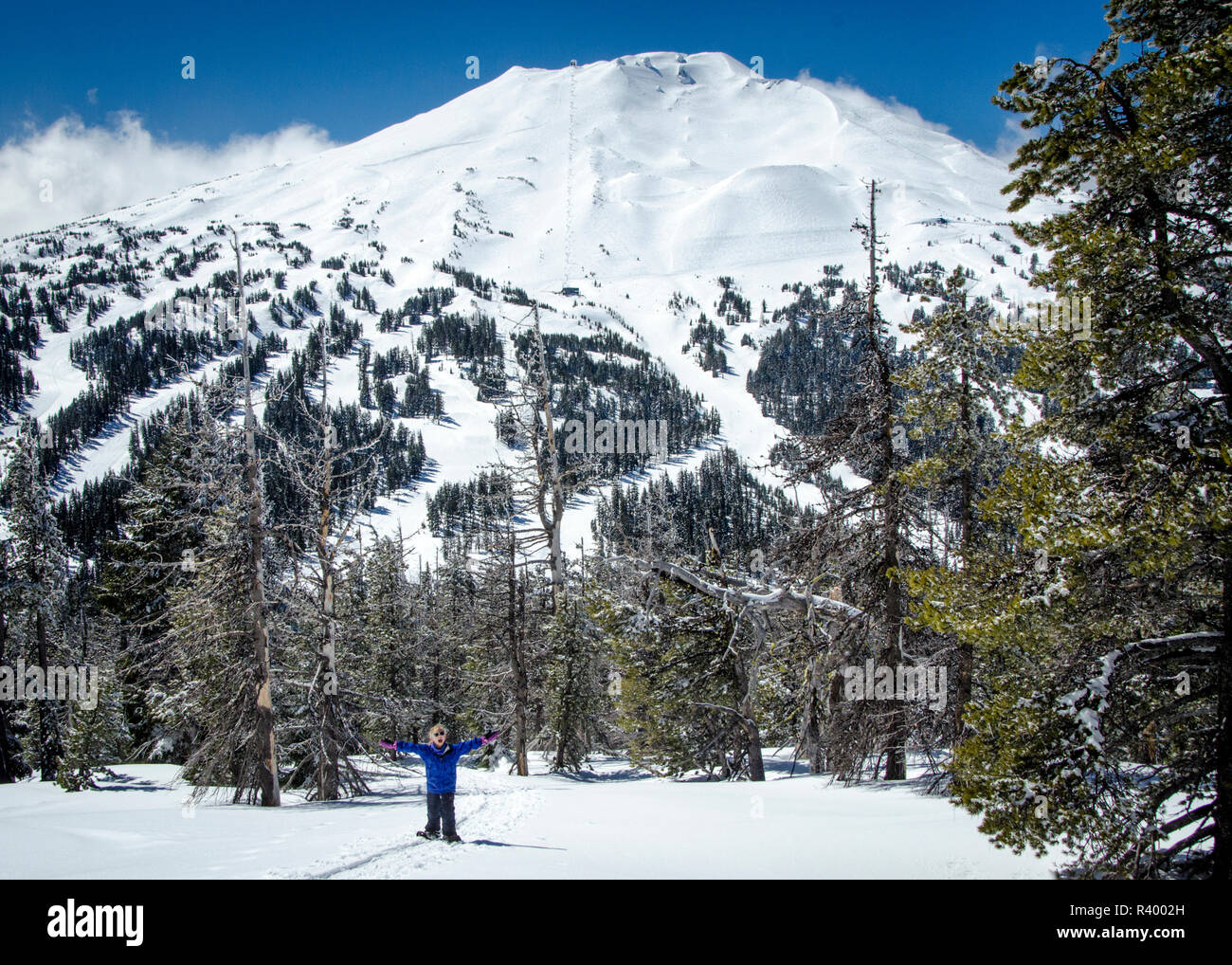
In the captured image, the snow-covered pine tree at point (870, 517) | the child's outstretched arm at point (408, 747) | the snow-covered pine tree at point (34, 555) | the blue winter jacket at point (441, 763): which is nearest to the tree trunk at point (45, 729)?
the snow-covered pine tree at point (34, 555)

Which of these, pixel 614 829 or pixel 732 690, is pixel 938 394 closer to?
pixel 614 829

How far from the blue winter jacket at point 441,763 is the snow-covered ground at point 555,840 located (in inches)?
23.0

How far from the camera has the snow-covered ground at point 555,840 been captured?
6.40 m

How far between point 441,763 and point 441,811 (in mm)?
529

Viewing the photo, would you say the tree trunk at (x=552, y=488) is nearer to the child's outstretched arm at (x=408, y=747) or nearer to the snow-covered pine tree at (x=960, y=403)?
the snow-covered pine tree at (x=960, y=403)

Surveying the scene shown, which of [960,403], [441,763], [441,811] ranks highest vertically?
[960,403]

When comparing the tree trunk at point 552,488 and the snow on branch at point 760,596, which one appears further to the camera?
the tree trunk at point 552,488

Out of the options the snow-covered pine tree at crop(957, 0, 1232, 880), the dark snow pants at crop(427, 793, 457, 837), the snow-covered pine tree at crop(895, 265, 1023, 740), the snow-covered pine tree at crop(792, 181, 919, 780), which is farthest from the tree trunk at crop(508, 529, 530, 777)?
the snow-covered pine tree at crop(957, 0, 1232, 880)

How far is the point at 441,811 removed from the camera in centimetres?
825

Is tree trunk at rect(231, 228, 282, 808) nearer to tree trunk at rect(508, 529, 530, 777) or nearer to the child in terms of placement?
the child

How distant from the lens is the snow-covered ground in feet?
21.0

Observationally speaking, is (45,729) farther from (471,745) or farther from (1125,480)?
(1125,480)

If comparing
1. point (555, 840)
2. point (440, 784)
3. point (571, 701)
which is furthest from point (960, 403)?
point (571, 701)
